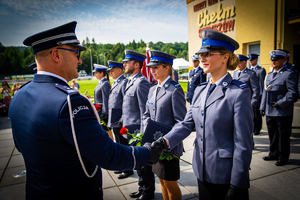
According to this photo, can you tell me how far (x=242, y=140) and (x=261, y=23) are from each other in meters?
12.4

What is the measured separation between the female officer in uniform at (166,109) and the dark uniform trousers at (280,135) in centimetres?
288

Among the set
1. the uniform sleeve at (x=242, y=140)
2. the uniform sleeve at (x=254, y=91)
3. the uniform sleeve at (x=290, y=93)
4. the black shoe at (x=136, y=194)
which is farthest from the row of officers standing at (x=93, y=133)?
the uniform sleeve at (x=254, y=91)

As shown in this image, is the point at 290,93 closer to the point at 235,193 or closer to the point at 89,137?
the point at 235,193

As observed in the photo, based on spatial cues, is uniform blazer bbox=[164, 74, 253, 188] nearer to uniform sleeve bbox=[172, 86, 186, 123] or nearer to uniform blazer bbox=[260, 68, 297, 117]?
uniform sleeve bbox=[172, 86, 186, 123]

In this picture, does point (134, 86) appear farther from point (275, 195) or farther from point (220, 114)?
point (275, 195)

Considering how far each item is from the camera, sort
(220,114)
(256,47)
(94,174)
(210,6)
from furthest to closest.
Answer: (210,6)
(256,47)
(220,114)
(94,174)

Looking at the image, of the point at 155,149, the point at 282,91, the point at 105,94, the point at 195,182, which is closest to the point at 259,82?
the point at 282,91

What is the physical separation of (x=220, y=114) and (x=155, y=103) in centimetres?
137

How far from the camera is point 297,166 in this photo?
13.7 ft

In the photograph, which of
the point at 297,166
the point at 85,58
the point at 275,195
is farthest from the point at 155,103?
the point at 85,58

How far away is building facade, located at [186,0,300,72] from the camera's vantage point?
34.9 ft

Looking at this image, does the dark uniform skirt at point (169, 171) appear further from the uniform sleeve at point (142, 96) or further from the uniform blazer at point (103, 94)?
the uniform blazer at point (103, 94)

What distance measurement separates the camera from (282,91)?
4.74m

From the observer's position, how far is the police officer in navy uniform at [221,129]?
173cm
